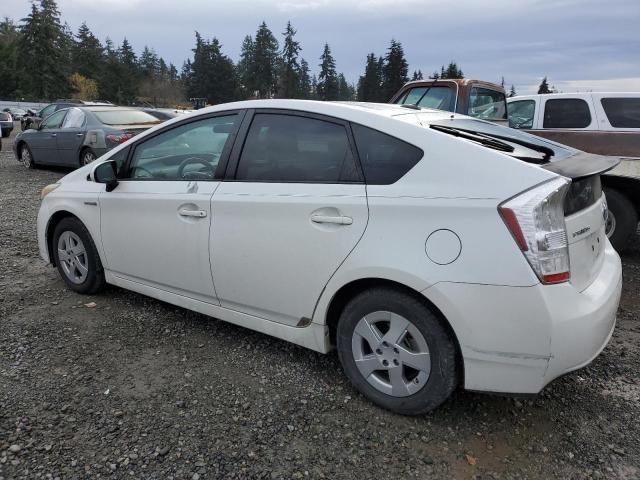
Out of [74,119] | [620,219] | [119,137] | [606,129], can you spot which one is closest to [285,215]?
[620,219]

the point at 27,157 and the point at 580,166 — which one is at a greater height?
the point at 580,166

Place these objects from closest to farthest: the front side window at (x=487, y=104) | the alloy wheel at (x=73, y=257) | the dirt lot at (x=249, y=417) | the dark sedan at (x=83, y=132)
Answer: the dirt lot at (x=249, y=417), the alloy wheel at (x=73, y=257), the front side window at (x=487, y=104), the dark sedan at (x=83, y=132)

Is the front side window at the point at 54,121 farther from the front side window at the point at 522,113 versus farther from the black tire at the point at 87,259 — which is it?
the front side window at the point at 522,113

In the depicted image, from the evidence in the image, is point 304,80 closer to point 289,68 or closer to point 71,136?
point 289,68

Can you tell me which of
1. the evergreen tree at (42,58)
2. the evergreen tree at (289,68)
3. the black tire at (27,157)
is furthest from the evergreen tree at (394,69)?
the black tire at (27,157)

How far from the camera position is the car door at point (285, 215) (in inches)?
104

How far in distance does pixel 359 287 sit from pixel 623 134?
5.51m

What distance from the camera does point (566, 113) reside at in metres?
7.14

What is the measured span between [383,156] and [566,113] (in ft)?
18.8

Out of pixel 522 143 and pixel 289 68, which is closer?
pixel 522 143

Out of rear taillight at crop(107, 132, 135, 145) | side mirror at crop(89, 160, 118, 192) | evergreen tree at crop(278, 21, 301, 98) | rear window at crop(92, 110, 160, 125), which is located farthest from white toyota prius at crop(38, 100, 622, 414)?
evergreen tree at crop(278, 21, 301, 98)

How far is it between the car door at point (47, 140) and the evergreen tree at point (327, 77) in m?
85.2

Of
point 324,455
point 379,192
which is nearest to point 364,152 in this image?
point 379,192

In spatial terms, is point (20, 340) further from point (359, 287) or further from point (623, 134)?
point (623, 134)
